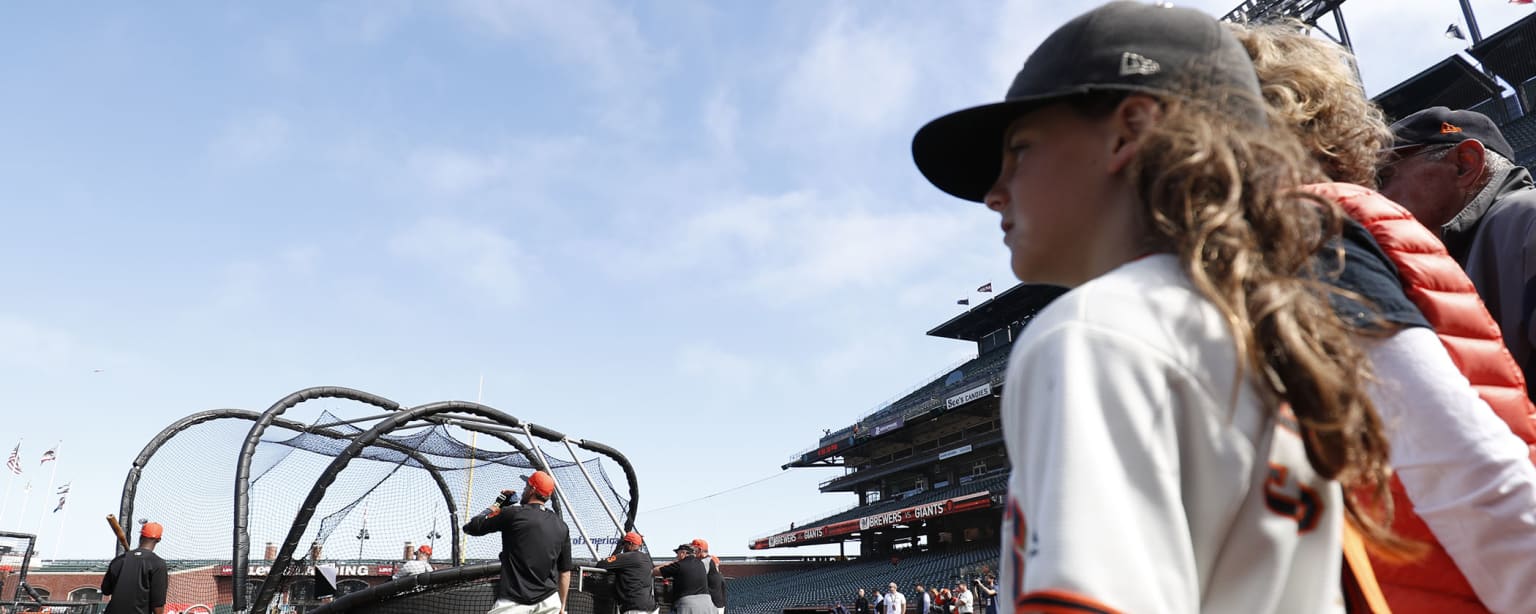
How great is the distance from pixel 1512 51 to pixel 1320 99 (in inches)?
1421

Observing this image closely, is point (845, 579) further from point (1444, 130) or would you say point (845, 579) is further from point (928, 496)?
point (1444, 130)

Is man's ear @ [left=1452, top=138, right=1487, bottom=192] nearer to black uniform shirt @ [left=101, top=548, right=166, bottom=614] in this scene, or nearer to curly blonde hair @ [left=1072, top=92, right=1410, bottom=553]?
curly blonde hair @ [left=1072, top=92, right=1410, bottom=553]

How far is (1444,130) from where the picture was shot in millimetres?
2154

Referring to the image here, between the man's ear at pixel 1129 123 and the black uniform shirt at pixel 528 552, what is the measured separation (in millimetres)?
6720

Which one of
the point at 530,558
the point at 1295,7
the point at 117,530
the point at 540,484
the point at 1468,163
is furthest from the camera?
the point at 1295,7

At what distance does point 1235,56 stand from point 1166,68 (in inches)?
5.5

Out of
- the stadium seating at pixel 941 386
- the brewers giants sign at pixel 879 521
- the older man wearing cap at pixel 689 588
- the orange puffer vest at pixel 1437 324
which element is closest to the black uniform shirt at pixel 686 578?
the older man wearing cap at pixel 689 588

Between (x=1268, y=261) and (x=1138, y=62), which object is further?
(x=1138, y=62)

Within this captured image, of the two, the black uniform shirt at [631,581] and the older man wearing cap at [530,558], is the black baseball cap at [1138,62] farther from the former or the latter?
the black uniform shirt at [631,581]

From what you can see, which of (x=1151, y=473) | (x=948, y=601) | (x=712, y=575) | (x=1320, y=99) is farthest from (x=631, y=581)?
(x=948, y=601)

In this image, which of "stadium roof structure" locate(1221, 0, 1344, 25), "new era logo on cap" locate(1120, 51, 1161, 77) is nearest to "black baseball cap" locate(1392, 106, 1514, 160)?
"new era logo on cap" locate(1120, 51, 1161, 77)

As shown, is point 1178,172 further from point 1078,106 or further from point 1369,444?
point 1369,444

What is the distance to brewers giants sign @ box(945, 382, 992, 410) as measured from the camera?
39969mm

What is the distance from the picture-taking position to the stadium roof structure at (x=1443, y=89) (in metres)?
28.3
